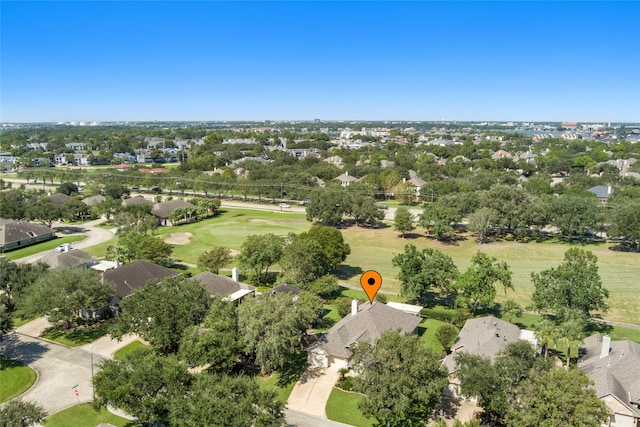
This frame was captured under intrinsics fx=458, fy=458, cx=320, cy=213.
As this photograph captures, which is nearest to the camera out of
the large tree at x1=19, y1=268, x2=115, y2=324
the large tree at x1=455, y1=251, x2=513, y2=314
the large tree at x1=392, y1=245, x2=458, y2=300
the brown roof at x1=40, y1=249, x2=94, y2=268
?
the large tree at x1=19, y1=268, x2=115, y2=324

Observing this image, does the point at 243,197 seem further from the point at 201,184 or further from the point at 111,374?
the point at 111,374

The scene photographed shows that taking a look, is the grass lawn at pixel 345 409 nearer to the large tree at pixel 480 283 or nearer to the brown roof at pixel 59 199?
the large tree at pixel 480 283

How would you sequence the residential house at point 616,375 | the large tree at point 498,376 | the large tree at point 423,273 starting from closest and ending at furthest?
1. the large tree at point 498,376
2. the residential house at point 616,375
3. the large tree at point 423,273

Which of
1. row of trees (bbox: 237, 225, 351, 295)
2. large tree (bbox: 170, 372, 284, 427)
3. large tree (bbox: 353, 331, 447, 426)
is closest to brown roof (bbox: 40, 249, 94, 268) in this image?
row of trees (bbox: 237, 225, 351, 295)

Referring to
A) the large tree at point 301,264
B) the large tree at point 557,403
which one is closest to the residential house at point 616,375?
the large tree at point 557,403

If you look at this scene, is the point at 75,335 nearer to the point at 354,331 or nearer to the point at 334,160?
the point at 354,331

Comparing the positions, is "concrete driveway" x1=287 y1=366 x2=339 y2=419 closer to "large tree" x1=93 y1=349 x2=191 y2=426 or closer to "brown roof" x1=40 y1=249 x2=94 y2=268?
"large tree" x1=93 y1=349 x2=191 y2=426
